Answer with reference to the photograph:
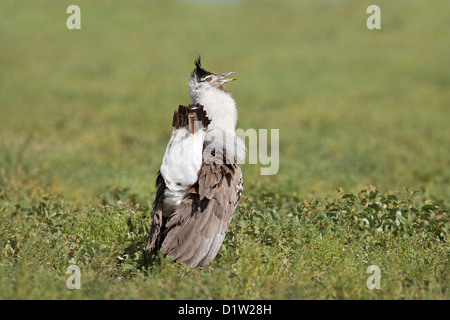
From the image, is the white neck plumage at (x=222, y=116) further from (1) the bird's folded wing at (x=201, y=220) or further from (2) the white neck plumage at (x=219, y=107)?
(1) the bird's folded wing at (x=201, y=220)

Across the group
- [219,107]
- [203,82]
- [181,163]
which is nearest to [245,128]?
[203,82]

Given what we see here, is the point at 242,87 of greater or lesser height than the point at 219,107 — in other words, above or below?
above

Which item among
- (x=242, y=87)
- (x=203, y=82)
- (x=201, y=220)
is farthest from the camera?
(x=242, y=87)

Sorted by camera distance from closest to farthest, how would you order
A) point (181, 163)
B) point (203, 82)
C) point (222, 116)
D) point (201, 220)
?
point (181, 163), point (201, 220), point (222, 116), point (203, 82)

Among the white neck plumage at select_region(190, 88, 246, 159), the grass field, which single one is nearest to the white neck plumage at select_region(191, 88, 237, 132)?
the white neck plumage at select_region(190, 88, 246, 159)

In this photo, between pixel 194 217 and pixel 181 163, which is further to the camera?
pixel 194 217

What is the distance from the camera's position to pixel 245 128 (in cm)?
1257

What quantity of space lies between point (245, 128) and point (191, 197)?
25.1 feet

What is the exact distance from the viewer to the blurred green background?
9.54m

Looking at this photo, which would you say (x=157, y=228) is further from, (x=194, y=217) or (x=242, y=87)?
(x=242, y=87)

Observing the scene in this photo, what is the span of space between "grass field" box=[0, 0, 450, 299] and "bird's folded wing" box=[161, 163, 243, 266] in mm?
190

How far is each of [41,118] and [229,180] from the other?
9222 millimetres

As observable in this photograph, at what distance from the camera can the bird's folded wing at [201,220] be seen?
4.86 metres

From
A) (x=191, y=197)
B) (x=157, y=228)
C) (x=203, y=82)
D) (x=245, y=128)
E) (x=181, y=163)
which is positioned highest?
(x=245, y=128)
